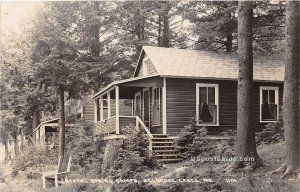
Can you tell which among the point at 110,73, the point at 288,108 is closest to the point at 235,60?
the point at 110,73

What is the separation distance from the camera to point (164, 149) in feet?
55.2

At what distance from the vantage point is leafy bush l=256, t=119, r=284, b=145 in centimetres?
1692

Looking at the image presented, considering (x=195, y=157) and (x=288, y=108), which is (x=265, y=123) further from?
(x=288, y=108)

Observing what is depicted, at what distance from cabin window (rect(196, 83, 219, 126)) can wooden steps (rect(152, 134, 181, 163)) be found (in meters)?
1.99

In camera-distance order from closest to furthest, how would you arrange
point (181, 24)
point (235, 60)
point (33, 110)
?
point (235, 60) < point (181, 24) < point (33, 110)

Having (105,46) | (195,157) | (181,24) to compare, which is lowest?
(195,157)

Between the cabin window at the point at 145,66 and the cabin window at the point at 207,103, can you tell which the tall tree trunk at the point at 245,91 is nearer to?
the cabin window at the point at 207,103

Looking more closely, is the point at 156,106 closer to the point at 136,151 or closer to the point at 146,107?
the point at 146,107

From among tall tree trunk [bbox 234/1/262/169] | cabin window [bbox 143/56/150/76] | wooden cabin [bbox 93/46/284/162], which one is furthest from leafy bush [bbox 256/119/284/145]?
cabin window [bbox 143/56/150/76]

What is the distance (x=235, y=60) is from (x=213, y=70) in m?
2.27

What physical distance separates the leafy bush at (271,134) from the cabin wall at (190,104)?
55.5 inches

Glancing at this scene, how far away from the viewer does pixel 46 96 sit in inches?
1243

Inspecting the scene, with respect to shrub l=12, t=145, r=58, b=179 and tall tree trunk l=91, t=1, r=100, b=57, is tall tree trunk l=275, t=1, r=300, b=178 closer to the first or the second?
shrub l=12, t=145, r=58, b=179

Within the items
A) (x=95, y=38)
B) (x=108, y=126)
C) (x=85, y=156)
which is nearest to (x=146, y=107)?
(x=108, y=126)
